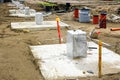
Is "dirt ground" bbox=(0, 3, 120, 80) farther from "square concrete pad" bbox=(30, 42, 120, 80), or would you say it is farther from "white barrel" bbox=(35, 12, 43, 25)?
"white barrel" bbox=(35, 12, 43, 25)

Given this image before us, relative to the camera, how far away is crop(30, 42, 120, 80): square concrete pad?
7800mm

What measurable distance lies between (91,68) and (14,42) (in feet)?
16.8

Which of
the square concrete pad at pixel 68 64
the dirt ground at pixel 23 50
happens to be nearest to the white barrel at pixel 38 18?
the dirt ground at pixel 23 50

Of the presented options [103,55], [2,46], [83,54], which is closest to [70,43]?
[83,54]

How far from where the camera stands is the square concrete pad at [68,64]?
25.6ft

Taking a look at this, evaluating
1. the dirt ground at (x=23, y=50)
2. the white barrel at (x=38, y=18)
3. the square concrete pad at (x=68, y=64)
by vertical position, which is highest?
the white barrel at (x=38, y=18)

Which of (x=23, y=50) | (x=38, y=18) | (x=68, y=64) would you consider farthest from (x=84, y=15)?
(x=68, y=64)

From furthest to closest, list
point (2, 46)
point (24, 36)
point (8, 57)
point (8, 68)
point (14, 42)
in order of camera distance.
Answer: point (24, 36) < point (14, 42) < point (2, 46) < point (8, 57) < point (8, 68)

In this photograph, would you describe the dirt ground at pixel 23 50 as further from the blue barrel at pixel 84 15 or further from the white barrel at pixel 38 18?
the blue barrel at pixel 84 15

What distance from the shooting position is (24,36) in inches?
544

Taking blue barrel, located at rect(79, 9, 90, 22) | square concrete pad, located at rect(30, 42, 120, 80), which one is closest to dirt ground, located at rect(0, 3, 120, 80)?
square concrete pad, located at rect(30, 42, 120, 80)

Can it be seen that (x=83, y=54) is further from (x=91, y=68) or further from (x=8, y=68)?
(x=8, y=68)

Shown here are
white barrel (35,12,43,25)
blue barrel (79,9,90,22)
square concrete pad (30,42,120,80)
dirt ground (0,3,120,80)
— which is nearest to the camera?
square concrete pad (30,42,120,80)

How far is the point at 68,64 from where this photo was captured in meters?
8.62
